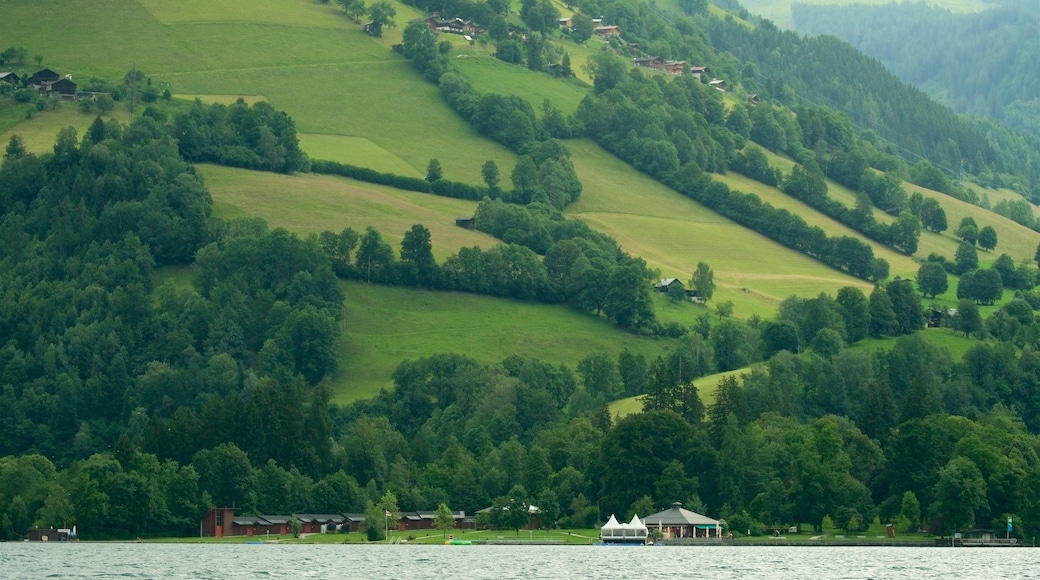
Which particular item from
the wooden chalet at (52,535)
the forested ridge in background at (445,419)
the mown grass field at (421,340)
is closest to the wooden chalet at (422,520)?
the forested ridge in background at (445,419)

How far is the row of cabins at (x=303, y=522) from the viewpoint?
467ft

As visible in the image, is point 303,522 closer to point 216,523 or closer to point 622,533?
point 216,523

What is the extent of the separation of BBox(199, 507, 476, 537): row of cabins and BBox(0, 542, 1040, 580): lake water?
11.0 meters

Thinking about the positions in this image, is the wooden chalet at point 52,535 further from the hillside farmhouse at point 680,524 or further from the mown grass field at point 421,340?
the mown grass field at point 421,340

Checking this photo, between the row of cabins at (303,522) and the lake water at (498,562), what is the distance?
11.0 meters

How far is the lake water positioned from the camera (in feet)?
314

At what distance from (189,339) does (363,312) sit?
18464 millimetres

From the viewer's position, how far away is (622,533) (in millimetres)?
132875

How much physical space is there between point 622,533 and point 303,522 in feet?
87.5

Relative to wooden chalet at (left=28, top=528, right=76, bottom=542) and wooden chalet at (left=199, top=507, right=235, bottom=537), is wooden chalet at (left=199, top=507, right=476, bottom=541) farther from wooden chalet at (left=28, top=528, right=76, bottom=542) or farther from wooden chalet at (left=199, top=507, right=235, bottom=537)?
wooden chalet at (left=28, top=528, right=76, bottom=542)

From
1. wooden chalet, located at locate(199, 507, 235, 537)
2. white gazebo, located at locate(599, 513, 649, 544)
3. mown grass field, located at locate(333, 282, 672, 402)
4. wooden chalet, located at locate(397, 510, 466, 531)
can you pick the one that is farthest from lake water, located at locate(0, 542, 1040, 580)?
mown grass field, located at locate(333, 282, 672, 402)

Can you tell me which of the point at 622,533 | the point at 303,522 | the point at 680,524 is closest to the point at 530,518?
the point at 680,524

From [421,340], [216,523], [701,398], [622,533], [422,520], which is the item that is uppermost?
[421,340]

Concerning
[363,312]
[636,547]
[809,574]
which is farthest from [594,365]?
[809,574]
